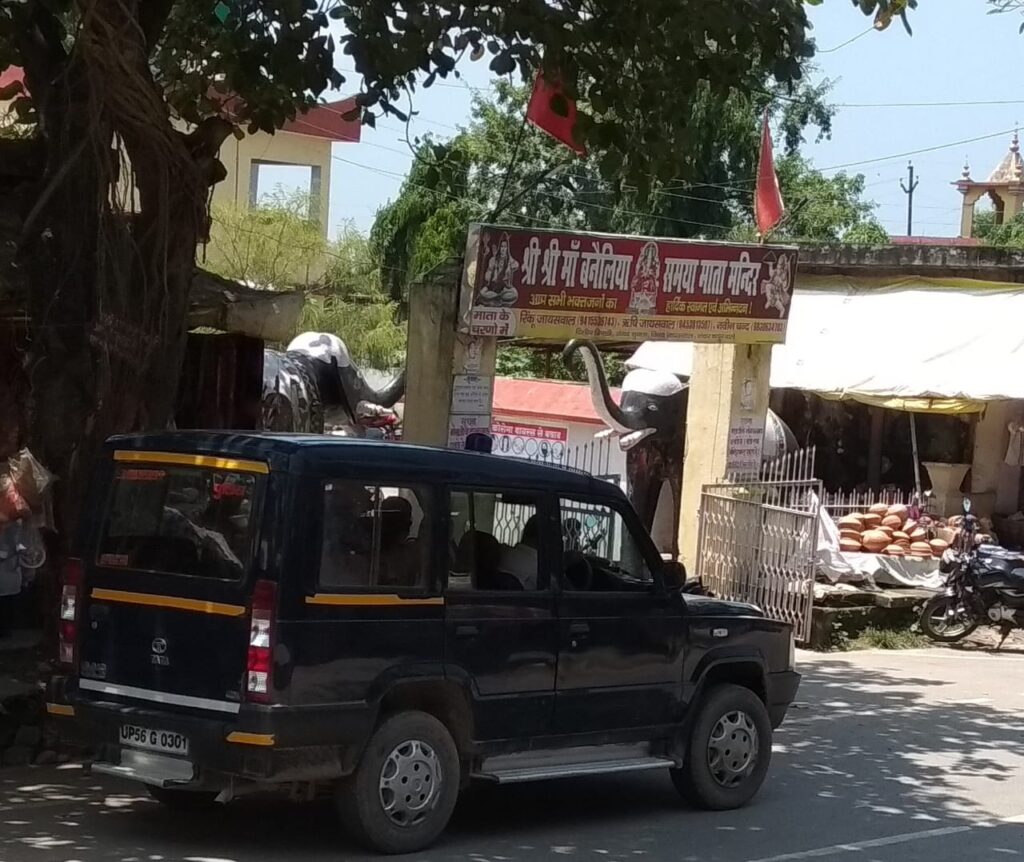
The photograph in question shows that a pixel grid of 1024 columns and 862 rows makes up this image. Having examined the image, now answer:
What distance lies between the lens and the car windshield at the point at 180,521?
22.3 feet

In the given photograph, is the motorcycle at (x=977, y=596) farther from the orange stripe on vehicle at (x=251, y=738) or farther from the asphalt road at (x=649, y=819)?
the orange stripe on vehicle at (x=251, y=738)

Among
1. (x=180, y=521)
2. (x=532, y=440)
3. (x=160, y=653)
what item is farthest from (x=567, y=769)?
(x=532, y=440)

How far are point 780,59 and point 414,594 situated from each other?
412 cm

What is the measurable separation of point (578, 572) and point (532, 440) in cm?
1496

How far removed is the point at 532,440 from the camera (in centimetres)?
2288

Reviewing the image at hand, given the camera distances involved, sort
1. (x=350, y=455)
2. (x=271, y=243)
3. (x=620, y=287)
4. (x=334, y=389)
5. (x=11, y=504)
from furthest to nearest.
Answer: (x=271, y=243) < (x=334, y=389) < (x=620, y=287) < (x=11, y=504) < (x=350, y=455)

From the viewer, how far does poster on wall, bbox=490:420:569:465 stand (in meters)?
21.4

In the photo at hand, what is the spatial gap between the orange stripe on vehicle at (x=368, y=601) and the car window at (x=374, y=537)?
5 cm

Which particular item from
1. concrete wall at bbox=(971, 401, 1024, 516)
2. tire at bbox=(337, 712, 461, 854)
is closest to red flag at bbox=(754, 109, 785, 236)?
concrete wall at bbox=(971, 401, 1024, 516)

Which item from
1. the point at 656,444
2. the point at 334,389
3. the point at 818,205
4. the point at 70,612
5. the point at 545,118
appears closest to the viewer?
the point at 70,612

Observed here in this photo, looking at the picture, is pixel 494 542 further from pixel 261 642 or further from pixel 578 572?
pixel 261 642

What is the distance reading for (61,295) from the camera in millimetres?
9023

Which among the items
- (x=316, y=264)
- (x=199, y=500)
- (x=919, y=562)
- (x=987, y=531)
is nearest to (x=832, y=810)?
(x=199, y=500)

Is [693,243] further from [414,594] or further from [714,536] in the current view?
[414,594]
